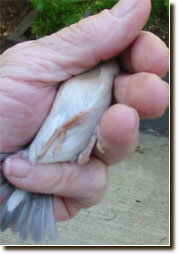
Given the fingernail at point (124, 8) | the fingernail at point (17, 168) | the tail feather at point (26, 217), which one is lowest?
the tail feather at point (26, 217)

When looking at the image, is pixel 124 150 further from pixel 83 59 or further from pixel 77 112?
pixel 83 59

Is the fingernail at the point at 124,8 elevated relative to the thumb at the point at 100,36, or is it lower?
elevated

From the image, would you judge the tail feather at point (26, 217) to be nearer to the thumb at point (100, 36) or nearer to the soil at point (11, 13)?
the thumb at point (100, 36)

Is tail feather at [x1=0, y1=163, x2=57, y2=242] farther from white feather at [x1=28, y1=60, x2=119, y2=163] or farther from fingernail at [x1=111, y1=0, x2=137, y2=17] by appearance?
fingernail at [x1=111, y1=0, x2=137, y2=17]

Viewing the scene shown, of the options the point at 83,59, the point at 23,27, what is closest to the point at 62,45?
the point at 83,59

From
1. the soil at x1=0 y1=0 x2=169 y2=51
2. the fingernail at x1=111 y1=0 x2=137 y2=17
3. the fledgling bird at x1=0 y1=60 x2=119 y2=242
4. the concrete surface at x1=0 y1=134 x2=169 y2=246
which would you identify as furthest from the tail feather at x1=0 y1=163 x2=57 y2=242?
the soil at x1=0 y1=0 x2=169 y2=51

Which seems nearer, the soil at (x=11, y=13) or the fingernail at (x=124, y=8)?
the fingernail at (x=124, y=8)

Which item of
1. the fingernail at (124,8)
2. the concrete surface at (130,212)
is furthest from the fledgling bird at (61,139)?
the concrete surface at (130,212)

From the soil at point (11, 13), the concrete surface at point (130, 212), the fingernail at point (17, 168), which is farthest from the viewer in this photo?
the soil at point (11, 13)
